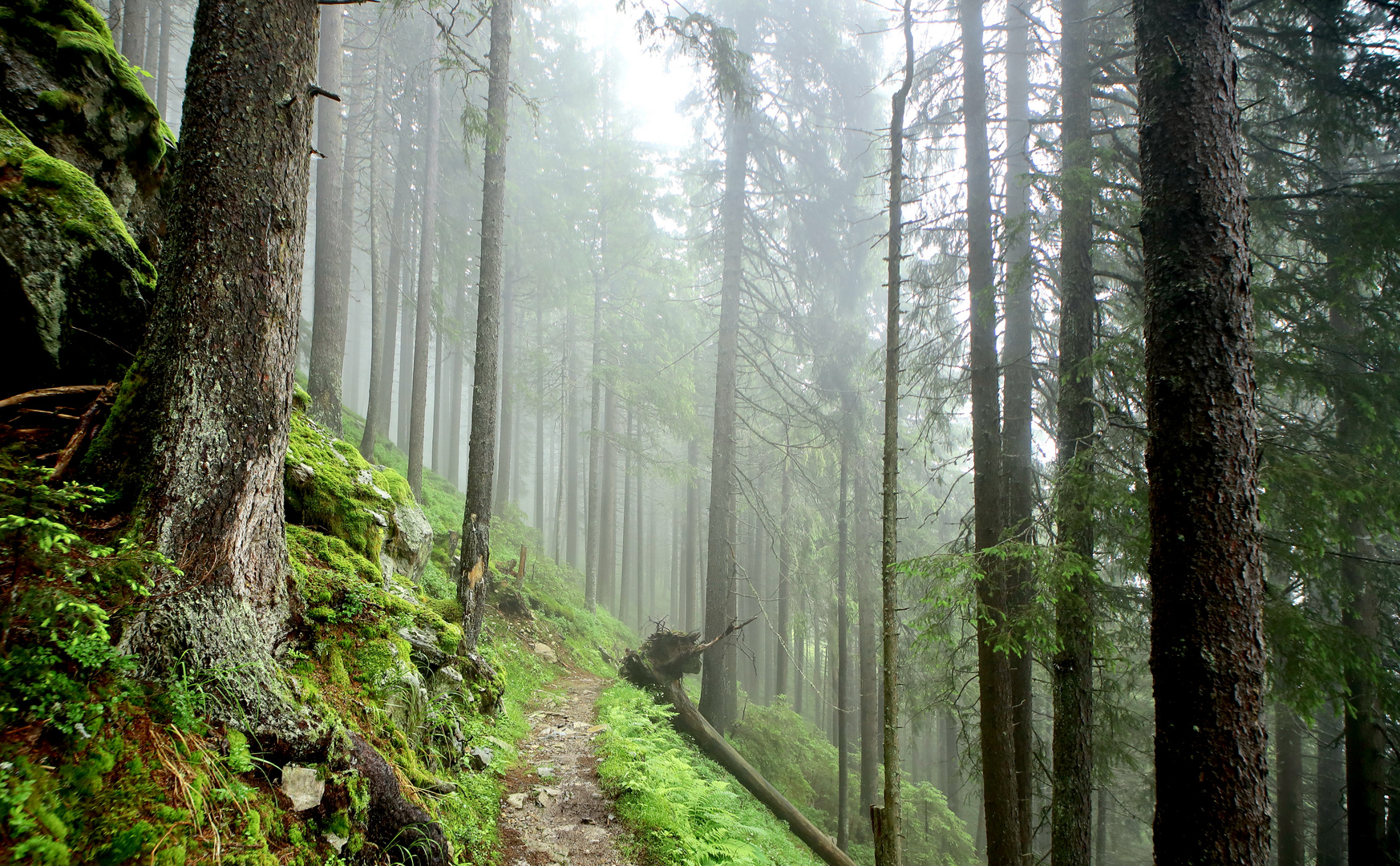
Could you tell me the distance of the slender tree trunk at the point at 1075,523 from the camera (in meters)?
5.46

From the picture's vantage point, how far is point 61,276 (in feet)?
10.7

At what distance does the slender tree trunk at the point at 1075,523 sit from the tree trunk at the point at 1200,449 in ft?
6.20

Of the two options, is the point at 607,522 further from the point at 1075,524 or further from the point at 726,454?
the point at 1075,524

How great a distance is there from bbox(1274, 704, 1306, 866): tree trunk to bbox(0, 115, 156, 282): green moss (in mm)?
18201

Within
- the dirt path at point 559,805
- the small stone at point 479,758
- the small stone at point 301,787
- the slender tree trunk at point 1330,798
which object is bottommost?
the slender tree trunk at point 1330,798

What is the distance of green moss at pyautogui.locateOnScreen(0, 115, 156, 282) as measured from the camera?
3.22 metres

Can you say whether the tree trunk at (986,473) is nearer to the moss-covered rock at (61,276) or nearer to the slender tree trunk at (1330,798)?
the moss-covered rock at (61,276)

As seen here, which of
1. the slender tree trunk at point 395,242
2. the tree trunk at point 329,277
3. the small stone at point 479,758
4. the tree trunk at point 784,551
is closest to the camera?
the small stone at point 479,758

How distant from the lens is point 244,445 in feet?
9.48

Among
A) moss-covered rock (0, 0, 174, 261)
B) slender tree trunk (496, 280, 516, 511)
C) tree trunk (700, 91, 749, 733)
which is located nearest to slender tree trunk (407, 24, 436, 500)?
slender tree trunk (496, 280, 516, 511)

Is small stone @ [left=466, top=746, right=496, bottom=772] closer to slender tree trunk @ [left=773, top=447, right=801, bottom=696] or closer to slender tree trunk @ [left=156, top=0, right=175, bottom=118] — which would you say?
slender tree trunk @ [left=773, top=447, right=801, bottom=696]

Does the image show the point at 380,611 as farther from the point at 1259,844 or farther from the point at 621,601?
the point at 621,601

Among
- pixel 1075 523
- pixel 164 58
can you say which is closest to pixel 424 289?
pixel 164 58

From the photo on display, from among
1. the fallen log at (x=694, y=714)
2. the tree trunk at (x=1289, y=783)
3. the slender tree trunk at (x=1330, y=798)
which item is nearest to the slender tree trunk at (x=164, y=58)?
the fallen log at (x=694, y=714)
